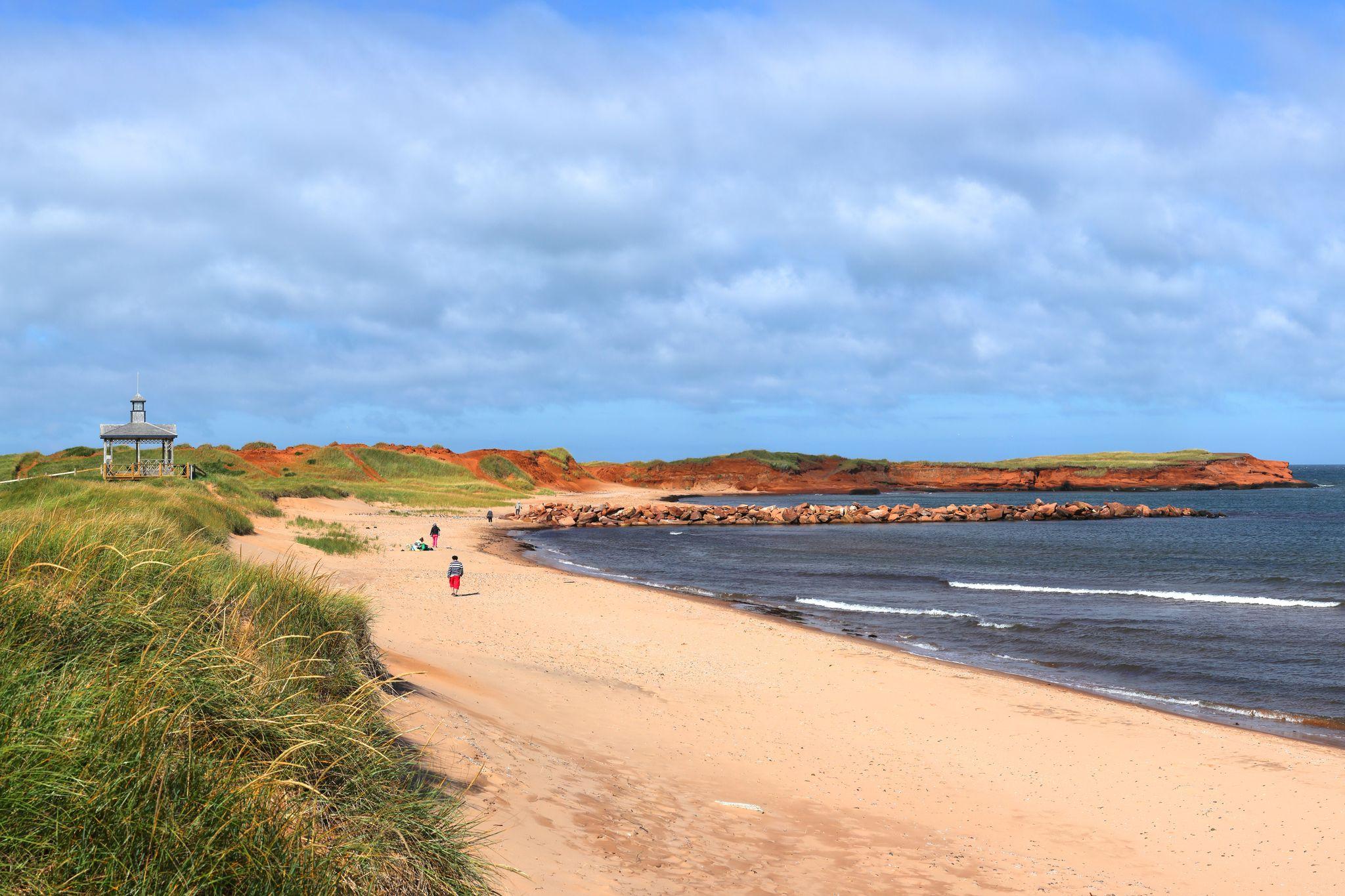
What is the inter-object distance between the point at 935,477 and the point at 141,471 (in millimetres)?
107942

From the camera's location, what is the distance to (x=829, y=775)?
31.5 ft

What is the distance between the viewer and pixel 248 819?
346 centimetres

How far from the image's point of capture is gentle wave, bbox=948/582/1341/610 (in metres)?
25.7

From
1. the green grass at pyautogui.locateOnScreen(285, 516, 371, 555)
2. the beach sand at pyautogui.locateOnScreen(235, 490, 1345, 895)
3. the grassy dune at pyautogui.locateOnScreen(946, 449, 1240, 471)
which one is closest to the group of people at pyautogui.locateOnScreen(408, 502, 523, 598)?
the green grass at pyautogui.locateOnScreen(285, 516, 371, 555)

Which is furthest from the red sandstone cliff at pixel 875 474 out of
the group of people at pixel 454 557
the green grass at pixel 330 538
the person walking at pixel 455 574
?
the person walking at pixel 455 574

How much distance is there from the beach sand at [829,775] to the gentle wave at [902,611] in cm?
592

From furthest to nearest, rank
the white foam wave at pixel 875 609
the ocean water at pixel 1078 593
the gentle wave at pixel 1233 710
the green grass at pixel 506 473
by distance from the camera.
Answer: the green grass at pixel 506 473 → the white foam wave at pixel 875 609 → the ocean water at pixel 1078 593 → the gentle wave at pixel 1233 710

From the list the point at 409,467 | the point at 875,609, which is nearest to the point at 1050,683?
the point at 875,609

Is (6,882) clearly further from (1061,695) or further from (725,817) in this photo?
(1061,695)

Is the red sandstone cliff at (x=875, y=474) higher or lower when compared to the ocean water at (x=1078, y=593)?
higher

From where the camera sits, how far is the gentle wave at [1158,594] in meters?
25.7

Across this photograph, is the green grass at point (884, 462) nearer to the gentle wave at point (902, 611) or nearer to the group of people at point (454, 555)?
the group of people at point (454, 555)

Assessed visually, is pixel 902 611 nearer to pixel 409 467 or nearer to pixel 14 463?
pixel 14 463

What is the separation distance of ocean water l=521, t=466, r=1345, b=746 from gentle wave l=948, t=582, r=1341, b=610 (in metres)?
0.12
